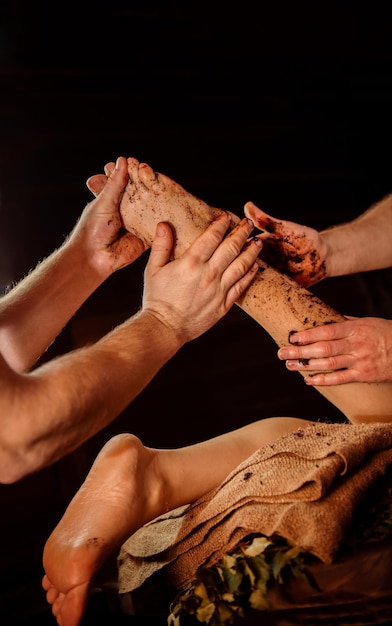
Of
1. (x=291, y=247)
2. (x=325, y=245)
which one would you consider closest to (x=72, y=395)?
(x=291, y=247)

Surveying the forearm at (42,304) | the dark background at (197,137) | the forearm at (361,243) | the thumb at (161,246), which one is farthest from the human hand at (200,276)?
the dark background at (197,137)

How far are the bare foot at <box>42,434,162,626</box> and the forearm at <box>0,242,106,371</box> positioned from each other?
33 centimetres

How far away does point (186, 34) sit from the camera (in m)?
2.15

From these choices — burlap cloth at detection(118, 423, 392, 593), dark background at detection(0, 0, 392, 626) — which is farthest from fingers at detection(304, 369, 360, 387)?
dark background at detection(0, 0, 392, 626)

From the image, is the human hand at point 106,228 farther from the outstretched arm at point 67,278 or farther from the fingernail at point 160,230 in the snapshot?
the fingernail at point 160,230

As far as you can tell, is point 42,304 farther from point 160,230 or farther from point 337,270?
point 337,270

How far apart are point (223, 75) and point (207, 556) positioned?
1931mm

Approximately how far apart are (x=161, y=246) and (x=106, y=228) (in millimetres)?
192

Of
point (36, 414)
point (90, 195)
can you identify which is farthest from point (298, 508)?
point (90, 195)

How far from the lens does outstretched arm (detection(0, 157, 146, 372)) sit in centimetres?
112

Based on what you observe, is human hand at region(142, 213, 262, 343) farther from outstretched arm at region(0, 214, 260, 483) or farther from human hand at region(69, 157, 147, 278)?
human hand at region(69, 157, 147, 278)

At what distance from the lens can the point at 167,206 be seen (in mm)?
1043

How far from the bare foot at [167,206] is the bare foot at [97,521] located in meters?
0.40

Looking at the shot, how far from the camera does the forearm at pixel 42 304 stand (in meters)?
1.13
